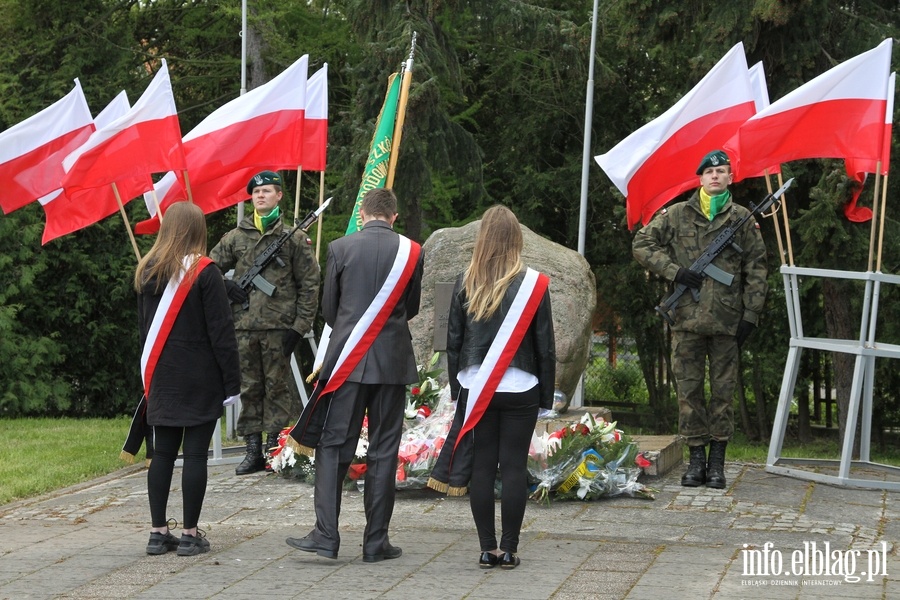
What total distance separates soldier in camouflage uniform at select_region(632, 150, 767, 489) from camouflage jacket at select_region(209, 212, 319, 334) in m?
2.40

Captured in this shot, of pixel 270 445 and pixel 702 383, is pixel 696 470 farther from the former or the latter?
pixel 270 445

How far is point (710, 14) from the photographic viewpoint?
1350 cm

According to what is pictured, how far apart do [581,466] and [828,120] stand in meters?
2.99

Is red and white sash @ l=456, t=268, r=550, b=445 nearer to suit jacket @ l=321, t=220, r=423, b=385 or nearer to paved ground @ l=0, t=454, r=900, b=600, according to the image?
suit jacket @ l=321, t=220, r=423, b=385

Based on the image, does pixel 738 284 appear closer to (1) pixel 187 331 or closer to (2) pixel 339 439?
(2) pixel 339 439

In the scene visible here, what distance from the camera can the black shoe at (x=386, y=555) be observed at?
A: 6020 mm

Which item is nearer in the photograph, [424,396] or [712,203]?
[712,203]

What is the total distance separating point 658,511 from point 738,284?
1680mm

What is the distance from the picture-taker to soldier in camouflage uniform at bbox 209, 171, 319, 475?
345 inches

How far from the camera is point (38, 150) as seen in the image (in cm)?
897

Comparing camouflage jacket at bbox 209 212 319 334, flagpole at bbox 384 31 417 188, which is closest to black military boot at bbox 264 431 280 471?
camouflage jacket at bbox 209 212 319 334

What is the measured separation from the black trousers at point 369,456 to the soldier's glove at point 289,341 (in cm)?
266

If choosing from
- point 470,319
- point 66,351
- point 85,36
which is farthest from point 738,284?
point 85,36

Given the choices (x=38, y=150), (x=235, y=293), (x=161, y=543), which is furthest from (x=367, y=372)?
(x=38, y=150)
